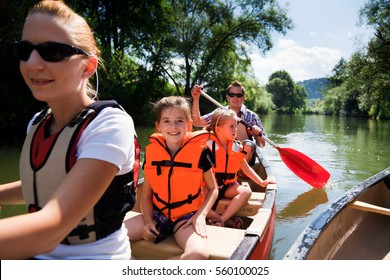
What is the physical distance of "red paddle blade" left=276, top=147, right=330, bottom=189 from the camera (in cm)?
494

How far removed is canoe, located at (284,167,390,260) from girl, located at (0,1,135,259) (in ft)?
3.52

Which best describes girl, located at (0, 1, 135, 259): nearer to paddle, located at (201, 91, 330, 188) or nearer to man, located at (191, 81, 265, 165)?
man, located at (191, 81, 265, 165)

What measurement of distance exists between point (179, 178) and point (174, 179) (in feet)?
0.10

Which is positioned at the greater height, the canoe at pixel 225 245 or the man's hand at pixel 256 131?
the man's hand at pixel 256 131

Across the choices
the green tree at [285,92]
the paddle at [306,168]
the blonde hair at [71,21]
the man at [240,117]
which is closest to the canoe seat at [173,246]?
the blonde hair at [71,21]

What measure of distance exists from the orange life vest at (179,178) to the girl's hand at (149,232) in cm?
12

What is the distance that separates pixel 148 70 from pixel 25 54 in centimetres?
1709

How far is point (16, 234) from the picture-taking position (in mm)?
750

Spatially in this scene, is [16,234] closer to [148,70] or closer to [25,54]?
[25,54]

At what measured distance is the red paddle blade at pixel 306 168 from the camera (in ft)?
16.2

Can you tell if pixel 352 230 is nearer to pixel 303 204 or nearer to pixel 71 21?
pixel 303 204

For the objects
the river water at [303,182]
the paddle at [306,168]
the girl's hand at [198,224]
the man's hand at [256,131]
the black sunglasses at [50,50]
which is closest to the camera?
the black sunglasses at [50,50]

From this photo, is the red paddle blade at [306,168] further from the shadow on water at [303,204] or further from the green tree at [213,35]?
the green tree at [213,35]
